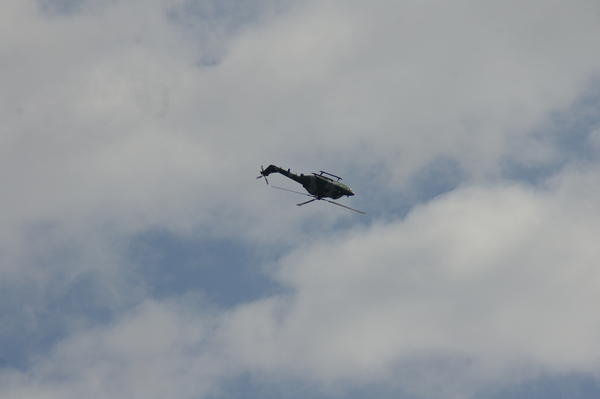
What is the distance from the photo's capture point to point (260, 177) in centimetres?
18700

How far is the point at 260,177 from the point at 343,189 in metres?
17.3

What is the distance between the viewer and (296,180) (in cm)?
18750

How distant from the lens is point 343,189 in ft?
601

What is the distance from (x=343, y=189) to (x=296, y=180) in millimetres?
10485

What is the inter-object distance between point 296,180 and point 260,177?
7373 mm
